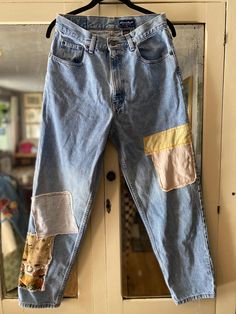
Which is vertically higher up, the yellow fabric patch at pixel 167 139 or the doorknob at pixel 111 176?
the yellow fabric patch at pixel 167 139

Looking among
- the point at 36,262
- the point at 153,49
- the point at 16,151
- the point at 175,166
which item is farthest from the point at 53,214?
the point at 153,49

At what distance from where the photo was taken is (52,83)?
1044mm

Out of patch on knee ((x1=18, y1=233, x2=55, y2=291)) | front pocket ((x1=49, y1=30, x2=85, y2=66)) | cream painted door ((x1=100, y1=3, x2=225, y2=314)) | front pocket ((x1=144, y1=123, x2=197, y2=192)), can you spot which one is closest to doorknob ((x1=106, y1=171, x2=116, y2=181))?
cream painted door ((x1=100, y1=3, x2=225, y2=314))

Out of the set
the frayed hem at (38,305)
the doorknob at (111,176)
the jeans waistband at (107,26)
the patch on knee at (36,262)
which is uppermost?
the jeans waistband at (107,26)

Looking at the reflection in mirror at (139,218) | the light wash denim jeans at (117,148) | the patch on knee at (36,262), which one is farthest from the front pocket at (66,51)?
the patch on knee at (36,262)

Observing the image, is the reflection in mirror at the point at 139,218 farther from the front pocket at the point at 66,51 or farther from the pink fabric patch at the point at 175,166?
the front pocket at the point at 66,51

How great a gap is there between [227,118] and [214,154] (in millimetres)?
164

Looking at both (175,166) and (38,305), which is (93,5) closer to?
(175,166)

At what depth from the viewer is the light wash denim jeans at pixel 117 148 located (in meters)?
1.04

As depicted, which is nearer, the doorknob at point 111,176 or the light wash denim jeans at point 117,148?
the light wash denim jeans at point 117,148

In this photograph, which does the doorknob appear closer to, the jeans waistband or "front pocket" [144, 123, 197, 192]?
"front pocket" [144, 123, 197, 192]

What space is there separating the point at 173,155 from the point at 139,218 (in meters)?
0.35

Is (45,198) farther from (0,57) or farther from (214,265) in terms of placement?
(214,265)

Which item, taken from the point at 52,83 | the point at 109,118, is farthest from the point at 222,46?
the point at 52,83
